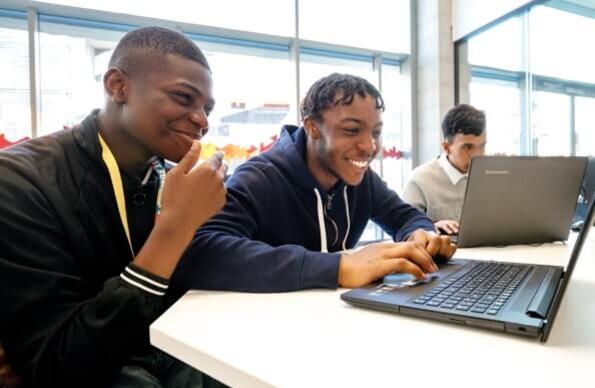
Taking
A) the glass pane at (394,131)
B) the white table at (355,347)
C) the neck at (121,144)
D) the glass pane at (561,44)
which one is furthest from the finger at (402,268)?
the glass pane at (394,131)

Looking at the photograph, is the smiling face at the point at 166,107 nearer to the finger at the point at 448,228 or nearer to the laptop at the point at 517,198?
the laptop at the point at 517,198

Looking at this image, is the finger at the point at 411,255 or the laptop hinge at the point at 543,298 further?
the finger at the point at 411,255

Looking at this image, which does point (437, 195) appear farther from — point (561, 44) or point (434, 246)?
point (561, 44)

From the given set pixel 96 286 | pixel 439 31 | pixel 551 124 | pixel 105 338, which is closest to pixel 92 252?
pixel 96 286

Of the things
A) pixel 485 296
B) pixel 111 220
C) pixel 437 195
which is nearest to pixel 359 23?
pixel 437 195

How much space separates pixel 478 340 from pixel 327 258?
314 mm

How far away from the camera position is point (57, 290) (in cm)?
63

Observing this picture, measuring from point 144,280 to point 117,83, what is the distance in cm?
Answer: 48

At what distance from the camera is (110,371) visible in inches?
25.7

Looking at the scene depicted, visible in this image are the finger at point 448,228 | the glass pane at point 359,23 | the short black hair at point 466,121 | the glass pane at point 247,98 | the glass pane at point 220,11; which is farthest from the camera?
the glass pane at point 359,23

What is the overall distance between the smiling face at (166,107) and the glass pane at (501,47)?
10.00ft

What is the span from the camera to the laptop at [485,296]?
0.49m

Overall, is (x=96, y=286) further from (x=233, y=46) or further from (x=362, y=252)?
(x=233, y=46)

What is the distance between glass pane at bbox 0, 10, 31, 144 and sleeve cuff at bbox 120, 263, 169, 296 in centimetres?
240
